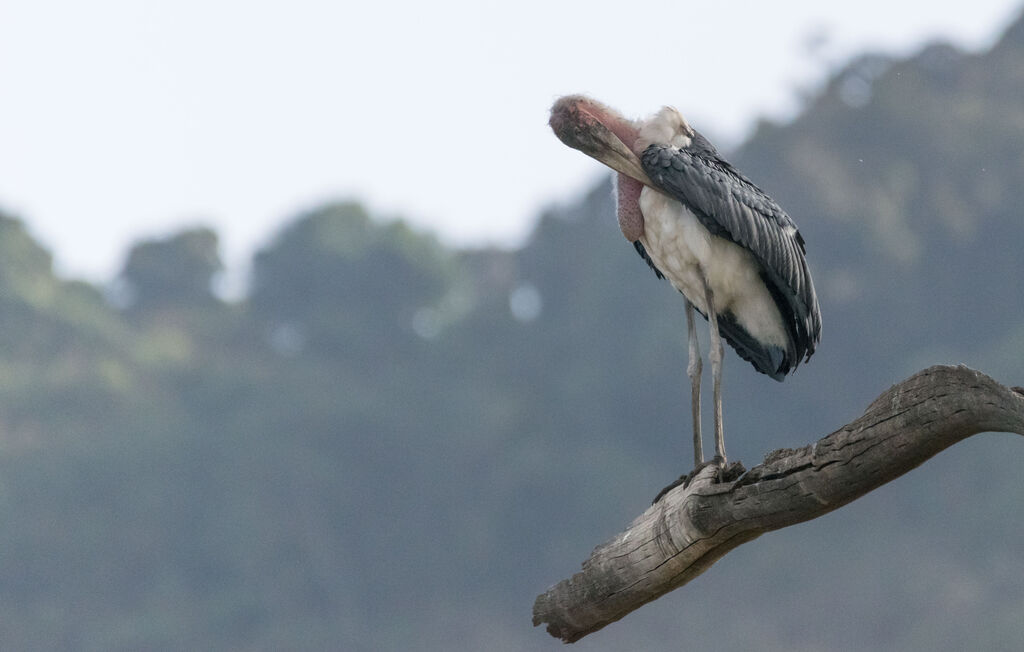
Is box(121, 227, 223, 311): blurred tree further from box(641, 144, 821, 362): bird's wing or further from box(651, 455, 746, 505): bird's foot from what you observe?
box(651, 455, 746, 505): bird's foot

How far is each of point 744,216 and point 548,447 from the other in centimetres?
5393

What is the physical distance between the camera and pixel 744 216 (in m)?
8.51

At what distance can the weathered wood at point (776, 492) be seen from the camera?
6.11 meters

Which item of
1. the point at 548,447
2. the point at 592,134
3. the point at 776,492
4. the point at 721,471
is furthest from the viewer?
the point at 548,447

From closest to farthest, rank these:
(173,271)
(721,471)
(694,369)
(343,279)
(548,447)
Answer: (721,471) → (694,369) → (548,447) → (343,279) → (173,271)

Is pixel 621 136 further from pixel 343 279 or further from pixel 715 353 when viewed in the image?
pixel 343 279

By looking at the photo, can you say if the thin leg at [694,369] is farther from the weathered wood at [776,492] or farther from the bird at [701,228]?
the weathered wood at [776,492]

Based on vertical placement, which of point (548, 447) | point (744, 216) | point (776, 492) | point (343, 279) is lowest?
point (776, 492)

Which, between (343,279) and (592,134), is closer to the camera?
(592,134)

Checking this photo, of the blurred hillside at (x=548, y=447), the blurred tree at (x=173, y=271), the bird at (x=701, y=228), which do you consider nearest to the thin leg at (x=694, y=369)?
the bird at (x=701, y=228)

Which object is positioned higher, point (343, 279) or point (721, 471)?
point (343, 279)

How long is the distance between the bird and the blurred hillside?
44.6 meters

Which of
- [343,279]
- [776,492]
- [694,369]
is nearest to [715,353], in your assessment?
[694,369]

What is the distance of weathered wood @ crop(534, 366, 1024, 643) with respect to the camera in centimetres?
611
